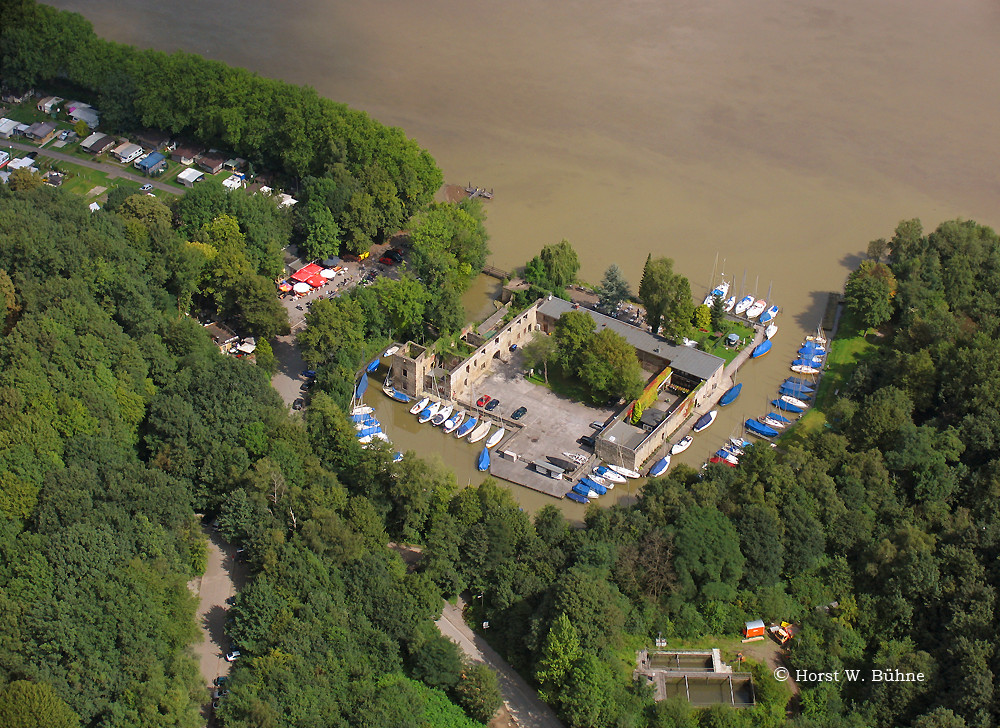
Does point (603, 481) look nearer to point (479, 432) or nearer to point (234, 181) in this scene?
point (479, 432)

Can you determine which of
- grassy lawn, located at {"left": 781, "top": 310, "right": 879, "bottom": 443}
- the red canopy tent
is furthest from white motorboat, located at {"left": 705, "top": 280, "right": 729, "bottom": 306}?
the red canopy tent

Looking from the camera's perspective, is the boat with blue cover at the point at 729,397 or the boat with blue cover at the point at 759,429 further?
the boat with blue cover at the point at 729,397

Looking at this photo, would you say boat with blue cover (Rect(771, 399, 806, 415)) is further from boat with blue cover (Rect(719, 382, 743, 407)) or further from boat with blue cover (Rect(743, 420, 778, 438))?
boat with blue cover (Rect(743, 420, 778, 438))

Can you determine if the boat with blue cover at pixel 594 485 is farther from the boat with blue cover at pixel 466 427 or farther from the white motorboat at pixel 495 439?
the boat with blue cover at pixel 466 427

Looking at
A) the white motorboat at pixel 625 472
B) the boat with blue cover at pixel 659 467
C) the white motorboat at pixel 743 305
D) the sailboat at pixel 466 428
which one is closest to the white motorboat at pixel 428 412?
the sailboat at pixel 466 428

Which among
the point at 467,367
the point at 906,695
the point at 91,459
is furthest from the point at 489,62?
the point at 906,695
